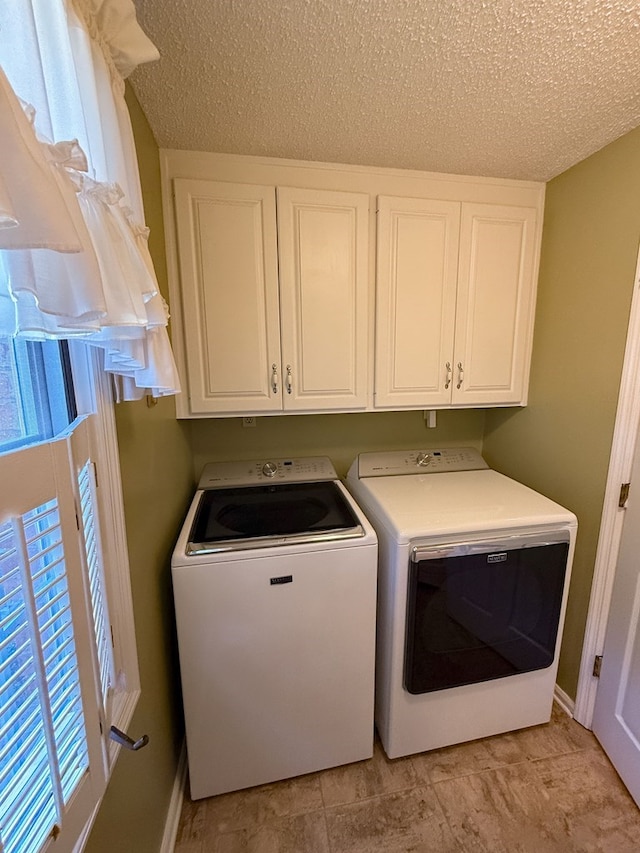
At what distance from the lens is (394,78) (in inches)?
41.4

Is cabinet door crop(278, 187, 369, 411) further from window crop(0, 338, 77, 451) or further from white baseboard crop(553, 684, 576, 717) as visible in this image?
white baseboard crop(553, 684, 576, 717)

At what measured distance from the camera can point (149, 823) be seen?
3.48 ft

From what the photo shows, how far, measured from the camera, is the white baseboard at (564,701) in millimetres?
1635

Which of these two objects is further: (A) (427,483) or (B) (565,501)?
(A) (427,483)

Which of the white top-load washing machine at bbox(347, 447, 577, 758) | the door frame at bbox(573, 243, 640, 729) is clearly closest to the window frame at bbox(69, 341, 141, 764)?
the white top-load washing machine at bbox(347, 447, 577, 758)

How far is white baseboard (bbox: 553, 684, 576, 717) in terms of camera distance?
1.63 m

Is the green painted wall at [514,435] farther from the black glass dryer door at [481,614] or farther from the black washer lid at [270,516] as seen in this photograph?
the black glass dryer door at [481,614]

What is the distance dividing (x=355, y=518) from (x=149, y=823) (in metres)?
1.10

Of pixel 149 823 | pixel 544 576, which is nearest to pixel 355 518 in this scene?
pixel 544 576

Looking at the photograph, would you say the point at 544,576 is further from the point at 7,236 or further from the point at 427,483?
the point at 7,236

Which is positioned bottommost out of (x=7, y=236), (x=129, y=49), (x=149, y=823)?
(x=149, y=823)

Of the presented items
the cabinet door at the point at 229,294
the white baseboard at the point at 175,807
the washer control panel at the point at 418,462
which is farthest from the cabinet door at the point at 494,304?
the white baseboard at the point at 175,807

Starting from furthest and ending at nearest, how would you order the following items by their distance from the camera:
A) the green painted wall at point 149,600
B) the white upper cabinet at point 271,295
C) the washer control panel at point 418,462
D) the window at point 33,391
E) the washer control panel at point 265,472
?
the washer control panel at point 418,462
the washer control panel at point 265,472
the white upper cabinet at point 271,295
the green painted wall at point 149,600
the window at point 33,391

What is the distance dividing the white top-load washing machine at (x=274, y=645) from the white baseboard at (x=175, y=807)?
66mm
